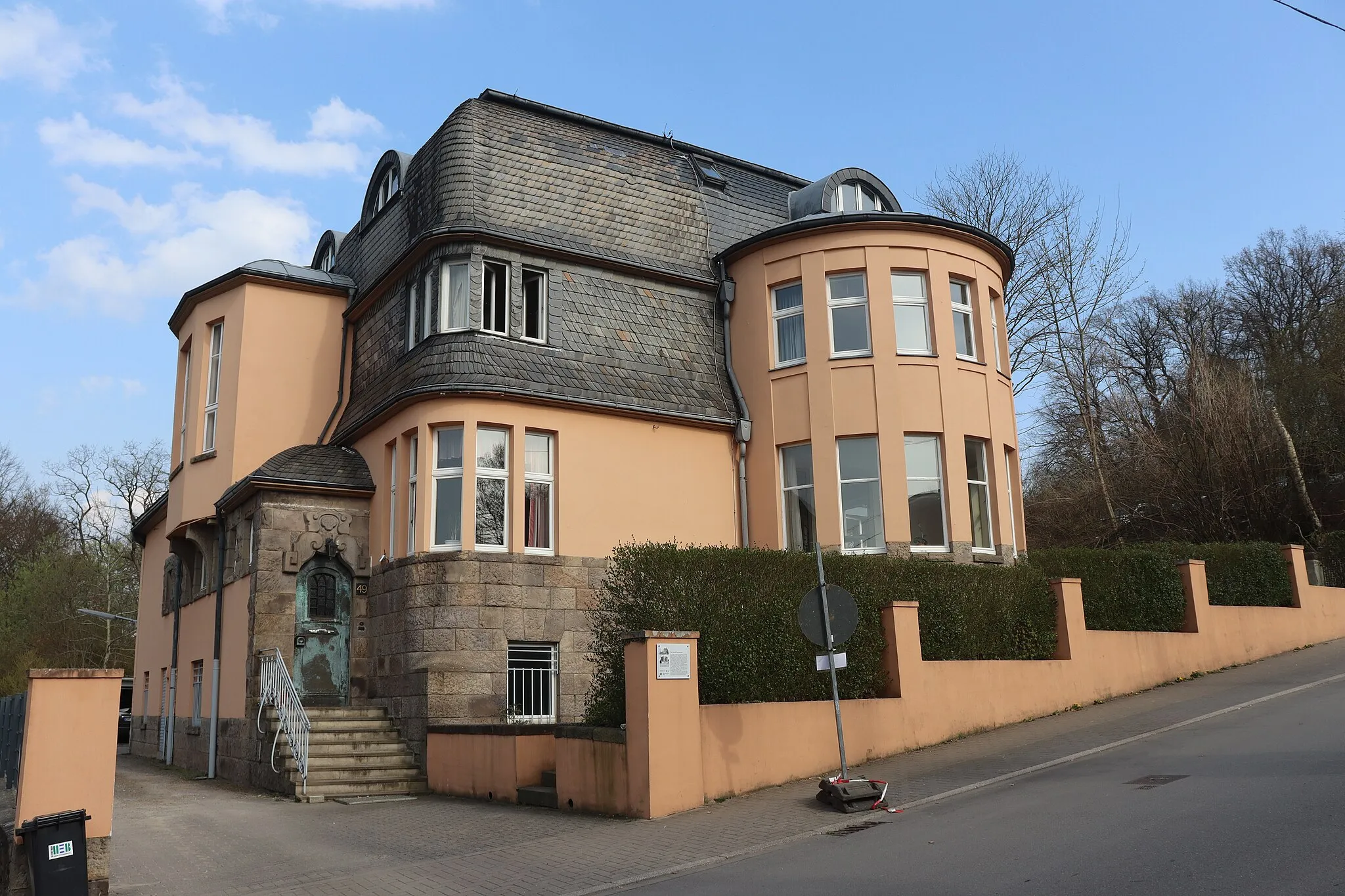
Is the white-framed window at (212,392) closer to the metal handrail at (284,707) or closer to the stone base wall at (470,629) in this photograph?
the metal handrail at (284,707)

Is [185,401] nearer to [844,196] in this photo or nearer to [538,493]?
[538,493]

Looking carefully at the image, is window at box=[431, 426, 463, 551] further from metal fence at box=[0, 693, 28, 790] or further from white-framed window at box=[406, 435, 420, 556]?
metal fence at box=[0, 693, 28, 790]

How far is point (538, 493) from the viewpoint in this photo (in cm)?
1722

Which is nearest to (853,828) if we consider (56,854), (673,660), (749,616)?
(673,660)

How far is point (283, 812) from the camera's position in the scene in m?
13.4

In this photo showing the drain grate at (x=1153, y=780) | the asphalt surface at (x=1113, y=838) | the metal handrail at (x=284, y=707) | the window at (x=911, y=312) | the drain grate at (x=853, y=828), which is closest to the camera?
the asphalt surface at (x=1113, y=838)

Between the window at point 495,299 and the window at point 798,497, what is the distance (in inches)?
215

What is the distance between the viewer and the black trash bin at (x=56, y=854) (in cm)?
772

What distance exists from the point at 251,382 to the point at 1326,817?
18217mm

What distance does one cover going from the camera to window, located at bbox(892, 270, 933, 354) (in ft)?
62.2

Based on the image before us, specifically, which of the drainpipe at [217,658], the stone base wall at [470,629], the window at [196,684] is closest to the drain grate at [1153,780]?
the stone base wall at [470,629]

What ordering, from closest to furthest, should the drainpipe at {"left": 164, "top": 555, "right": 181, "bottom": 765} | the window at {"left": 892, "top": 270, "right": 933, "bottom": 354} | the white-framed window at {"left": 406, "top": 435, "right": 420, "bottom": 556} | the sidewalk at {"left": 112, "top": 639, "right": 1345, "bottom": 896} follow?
the sidewalk at {"left": 112, "top": 639, "right": 1345, "bottom": 896}, the white-framed window at {"left": 406, "top": 435, "right": 420, "bottom": 556}, the window at {"left": 892, "top": 270, "right": 933, "bottom": 354}, the drainpipe at {"left": 164, "top": 555, "right": 181, "bottom": 765}

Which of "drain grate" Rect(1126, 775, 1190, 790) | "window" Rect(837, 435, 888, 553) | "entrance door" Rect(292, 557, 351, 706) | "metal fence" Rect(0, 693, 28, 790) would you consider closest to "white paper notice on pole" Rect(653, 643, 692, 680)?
"drain grate" Rect(1126, 775, 1190, 790)

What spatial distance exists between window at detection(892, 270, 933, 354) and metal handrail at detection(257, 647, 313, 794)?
37.0 feet
